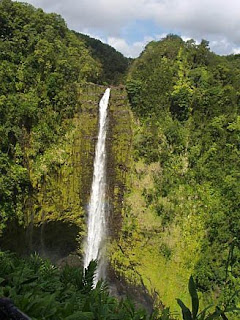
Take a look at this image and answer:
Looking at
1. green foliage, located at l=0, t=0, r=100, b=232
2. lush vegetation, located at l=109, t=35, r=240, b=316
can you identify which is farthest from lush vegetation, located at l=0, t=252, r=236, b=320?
green foliage, located at l=0, t=0, r=100, b=232

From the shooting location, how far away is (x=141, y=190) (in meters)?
15.7

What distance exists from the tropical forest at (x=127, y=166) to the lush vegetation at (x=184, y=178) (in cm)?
5

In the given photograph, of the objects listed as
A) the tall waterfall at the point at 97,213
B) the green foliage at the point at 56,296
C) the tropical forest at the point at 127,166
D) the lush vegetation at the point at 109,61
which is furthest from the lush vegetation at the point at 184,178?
the green foliage at the point at 56,296

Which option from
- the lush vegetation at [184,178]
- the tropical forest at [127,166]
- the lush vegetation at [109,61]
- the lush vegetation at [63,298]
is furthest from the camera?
the lush vegetation at [109,61]

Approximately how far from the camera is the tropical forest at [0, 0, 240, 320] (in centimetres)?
1422

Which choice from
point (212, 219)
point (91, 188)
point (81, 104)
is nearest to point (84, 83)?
point (81, 104)

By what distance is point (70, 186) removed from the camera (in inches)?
631

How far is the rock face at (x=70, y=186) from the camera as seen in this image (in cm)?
1537

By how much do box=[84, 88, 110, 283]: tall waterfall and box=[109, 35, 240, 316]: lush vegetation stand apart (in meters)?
0.96

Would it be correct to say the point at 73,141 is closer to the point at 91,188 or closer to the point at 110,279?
the point at 91,188

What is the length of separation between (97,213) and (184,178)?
4390mm

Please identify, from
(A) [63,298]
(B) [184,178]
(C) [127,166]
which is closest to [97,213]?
(C) [127,166]

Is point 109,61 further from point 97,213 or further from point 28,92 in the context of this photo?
point 97,213

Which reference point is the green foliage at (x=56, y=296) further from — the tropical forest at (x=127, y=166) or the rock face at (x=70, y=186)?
the rock face at (x=70, y=186)
